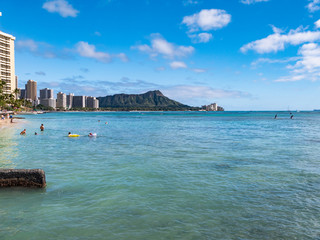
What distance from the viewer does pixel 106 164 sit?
18.5 m

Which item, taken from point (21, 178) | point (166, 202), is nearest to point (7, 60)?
point (21, 178)

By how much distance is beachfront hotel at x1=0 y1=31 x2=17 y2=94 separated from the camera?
15800 cm

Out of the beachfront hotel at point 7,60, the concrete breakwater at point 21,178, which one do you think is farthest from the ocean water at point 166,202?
the beachfront hotel at point 7,60

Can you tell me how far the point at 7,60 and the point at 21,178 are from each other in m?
179

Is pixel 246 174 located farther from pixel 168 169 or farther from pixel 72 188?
pixel 72 188

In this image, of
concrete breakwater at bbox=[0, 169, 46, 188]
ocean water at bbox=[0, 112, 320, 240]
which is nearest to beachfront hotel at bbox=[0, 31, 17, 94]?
ocean water at bbox=[0, 112, 320, 240]

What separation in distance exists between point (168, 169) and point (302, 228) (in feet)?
30.9

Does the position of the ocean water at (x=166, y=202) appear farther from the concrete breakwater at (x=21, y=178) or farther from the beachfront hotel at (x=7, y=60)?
the beachfront hotel at (x=7, y=60)

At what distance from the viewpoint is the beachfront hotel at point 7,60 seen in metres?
158

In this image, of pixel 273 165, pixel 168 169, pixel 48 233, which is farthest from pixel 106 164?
pixel 273 165

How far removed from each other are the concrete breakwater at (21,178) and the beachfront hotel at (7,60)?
167408 mm

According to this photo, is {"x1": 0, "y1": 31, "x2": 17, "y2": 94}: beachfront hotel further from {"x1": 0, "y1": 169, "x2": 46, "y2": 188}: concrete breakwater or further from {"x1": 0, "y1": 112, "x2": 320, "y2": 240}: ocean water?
{"x1": 0, "y1": 169, "x2": 46, "y2": 188}: concrete breakwater

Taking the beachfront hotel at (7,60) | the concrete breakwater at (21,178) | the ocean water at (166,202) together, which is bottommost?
the ocean water at (166,202)

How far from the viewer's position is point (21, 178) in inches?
470
